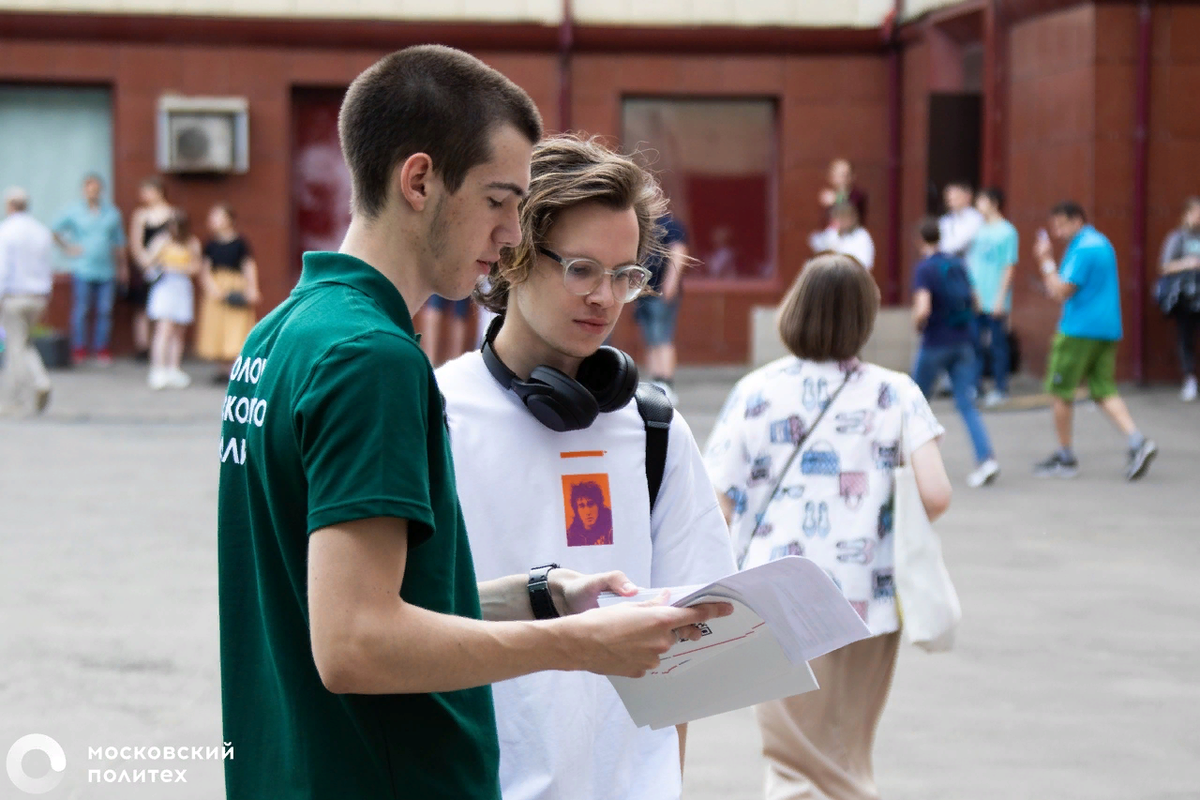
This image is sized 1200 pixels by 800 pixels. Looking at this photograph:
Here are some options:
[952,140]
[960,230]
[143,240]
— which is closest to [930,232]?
[960,230]

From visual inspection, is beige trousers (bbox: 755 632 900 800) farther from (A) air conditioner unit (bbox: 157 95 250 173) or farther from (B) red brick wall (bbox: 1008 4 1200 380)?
(A) air conditioner unit (bbox: 157 95 250 173)

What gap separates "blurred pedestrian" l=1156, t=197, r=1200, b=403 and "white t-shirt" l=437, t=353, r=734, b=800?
43.0ft

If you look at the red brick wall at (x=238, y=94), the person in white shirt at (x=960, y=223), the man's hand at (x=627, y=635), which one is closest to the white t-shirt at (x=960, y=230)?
the person in white shirt at (x=960, y=223)

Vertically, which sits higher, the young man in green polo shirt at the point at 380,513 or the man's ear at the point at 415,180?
the man's ear at the point at 415,180

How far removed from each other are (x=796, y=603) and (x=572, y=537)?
1.77ft

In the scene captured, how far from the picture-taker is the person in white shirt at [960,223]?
50.9 feet

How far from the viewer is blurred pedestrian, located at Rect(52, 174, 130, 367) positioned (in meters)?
18.5

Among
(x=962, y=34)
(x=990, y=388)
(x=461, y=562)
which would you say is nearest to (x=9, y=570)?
(x=461, y=562)

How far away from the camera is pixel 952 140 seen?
17.0 metres

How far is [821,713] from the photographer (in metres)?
4.23

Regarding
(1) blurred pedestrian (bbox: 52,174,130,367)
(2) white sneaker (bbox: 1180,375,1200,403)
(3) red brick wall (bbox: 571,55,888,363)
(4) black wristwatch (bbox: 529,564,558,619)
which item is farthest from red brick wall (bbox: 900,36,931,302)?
(4) black wristwatch (bbox: 529,564,558,619)

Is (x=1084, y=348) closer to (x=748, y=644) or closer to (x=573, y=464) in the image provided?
(x=573, y=464)

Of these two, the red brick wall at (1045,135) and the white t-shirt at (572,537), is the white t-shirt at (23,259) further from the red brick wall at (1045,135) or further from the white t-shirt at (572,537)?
the white t-shirt at (572,537)

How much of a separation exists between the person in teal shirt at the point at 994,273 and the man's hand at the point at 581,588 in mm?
12885
